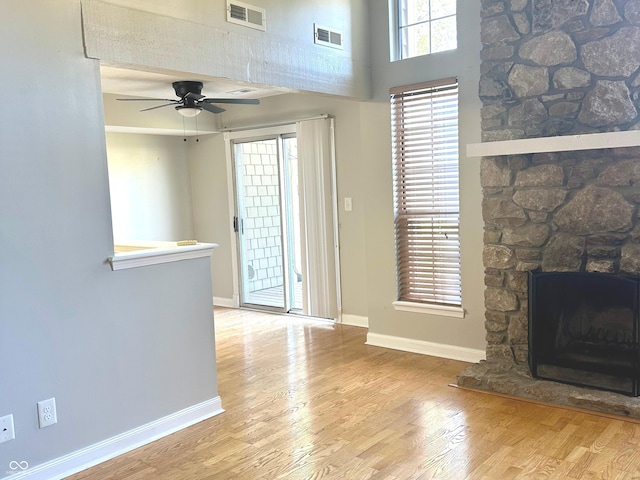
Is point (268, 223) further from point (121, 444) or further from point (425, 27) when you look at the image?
point (121, 444)

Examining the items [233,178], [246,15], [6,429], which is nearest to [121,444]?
[6,429]

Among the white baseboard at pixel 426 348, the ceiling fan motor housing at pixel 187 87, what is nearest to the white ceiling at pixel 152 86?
the ceiling fan motor housing at pixel 187 87

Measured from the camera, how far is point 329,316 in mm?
5574

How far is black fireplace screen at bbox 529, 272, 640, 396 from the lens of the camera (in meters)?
3.28

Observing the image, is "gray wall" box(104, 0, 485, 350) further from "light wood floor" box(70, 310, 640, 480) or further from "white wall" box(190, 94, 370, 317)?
"light wood floor" box(70, 310, 640, 480)

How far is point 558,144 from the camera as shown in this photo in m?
3.29

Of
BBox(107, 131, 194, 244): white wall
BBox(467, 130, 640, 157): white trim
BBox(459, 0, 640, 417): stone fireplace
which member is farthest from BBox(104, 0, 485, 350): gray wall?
BBox(107, 131, 194, 244): white wall

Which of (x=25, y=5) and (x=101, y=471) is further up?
(x=25, y=5)

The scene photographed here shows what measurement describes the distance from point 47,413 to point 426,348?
279 centimetres

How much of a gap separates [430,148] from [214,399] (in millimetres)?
2394

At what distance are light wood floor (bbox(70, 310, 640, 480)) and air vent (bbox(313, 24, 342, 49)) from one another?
93.9 inches

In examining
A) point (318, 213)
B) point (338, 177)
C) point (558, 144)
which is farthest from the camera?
point (318, 213)

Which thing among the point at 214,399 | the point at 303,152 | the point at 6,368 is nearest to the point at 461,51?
the point at 303,152

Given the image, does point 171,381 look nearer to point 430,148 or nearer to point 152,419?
point 152,419
